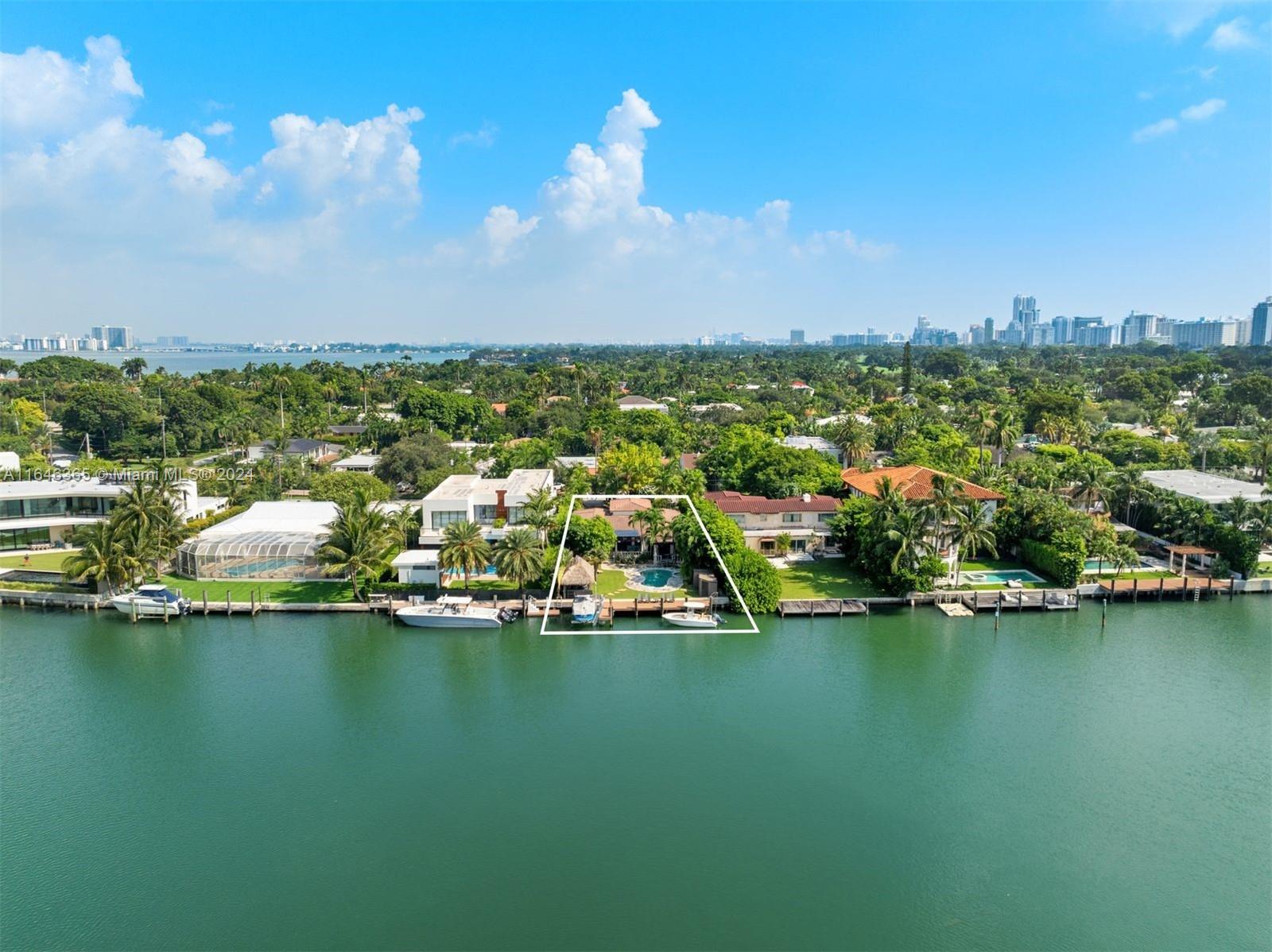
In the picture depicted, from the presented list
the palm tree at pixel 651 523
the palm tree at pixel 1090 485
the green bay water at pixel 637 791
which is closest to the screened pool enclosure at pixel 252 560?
the green bay water at pixel 637 791

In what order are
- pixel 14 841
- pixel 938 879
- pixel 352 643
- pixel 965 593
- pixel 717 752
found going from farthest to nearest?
pixel 965 593, pixel 352 643, pixel 717 752, pixel 14 841, pixel 938 879

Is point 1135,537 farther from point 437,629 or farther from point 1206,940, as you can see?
point 437,629

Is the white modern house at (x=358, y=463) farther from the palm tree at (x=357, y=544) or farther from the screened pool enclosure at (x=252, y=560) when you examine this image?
the palm tree at (x=357, y=544)

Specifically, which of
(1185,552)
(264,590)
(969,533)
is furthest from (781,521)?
(264,590)

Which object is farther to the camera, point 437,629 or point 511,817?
point 437,629

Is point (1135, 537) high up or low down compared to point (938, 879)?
up

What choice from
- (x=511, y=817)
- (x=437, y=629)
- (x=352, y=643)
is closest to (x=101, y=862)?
(x=511, y=817)

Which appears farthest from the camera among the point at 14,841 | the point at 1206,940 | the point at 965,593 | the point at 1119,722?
the point at 965,593

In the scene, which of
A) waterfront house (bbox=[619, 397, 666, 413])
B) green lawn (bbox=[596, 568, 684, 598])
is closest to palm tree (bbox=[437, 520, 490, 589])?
green lawn (bbox=[596, 568, 684, 598])
